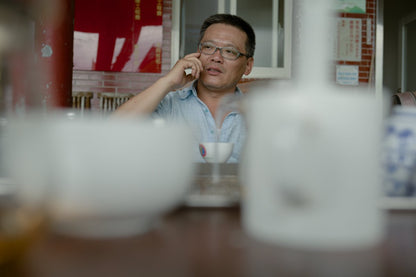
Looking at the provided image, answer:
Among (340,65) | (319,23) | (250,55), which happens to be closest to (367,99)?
(319,23)

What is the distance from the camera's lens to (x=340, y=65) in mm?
3504

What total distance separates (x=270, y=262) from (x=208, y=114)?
1.37 metres

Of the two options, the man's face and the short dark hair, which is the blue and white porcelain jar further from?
the short dark hair

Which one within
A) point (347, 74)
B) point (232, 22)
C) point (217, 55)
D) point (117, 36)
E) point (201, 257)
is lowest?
point (201, 257)

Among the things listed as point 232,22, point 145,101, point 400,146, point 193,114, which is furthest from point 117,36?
point 400,146

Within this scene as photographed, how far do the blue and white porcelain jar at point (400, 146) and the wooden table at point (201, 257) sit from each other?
121 mm

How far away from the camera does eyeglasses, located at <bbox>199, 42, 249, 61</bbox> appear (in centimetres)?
163

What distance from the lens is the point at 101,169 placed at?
26cm

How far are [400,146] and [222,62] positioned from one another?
1.28 meters

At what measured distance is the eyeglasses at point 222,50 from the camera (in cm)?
163

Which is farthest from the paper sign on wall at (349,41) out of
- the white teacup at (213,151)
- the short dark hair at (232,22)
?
the white teacup at (213,151)

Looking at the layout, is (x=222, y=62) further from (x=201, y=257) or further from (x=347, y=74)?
(x=347, y=74)

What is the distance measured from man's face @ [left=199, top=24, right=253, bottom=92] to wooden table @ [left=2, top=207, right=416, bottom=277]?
1.35 m

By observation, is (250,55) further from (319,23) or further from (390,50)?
(390,50)
